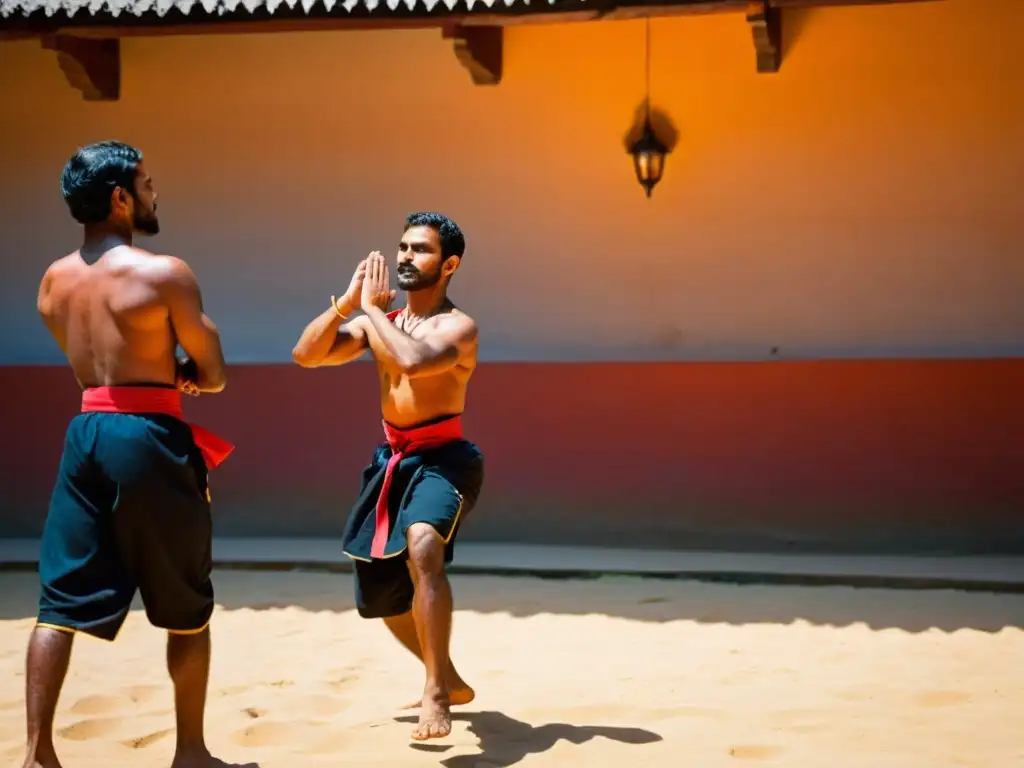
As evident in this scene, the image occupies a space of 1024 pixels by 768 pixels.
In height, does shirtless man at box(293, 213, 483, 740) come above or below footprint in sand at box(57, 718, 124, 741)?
above

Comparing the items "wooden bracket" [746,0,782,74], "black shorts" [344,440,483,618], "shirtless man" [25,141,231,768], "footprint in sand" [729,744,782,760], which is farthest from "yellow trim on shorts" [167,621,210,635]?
"wooden bracket" [746,0,782,74]

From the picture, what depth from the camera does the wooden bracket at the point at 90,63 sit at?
30.6 ft

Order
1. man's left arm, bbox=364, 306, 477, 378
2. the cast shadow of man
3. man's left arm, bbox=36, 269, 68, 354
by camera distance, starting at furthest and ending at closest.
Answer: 1. man's left arm, bbox=364, 306, 477, 378
2. the cast shadow of man
3. man's left arm, bbox=36, 269, 68, 354

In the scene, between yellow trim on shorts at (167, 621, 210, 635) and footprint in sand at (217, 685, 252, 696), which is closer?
yellow trim on shorts at (167, 621, 210, 635)

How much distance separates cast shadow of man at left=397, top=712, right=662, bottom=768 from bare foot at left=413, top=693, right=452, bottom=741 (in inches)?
3.6

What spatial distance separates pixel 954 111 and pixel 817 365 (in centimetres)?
181

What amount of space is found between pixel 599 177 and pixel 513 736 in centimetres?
531

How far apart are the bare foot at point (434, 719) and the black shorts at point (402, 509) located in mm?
478

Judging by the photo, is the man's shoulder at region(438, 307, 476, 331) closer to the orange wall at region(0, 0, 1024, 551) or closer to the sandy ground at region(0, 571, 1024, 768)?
the sandy ground at region(0, 571, 1024, 768)

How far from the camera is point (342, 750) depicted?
4949 mm

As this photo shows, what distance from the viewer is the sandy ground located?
4934 millimetres

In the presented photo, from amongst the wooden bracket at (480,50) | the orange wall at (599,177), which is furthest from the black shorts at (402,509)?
the orange wall at (599,177)

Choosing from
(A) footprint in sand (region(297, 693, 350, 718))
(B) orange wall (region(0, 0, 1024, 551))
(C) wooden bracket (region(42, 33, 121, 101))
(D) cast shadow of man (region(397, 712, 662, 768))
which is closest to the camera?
(D) cast shadow of man (region(397, 712, 662, 768))

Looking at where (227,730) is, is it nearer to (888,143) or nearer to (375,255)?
(375,255)
